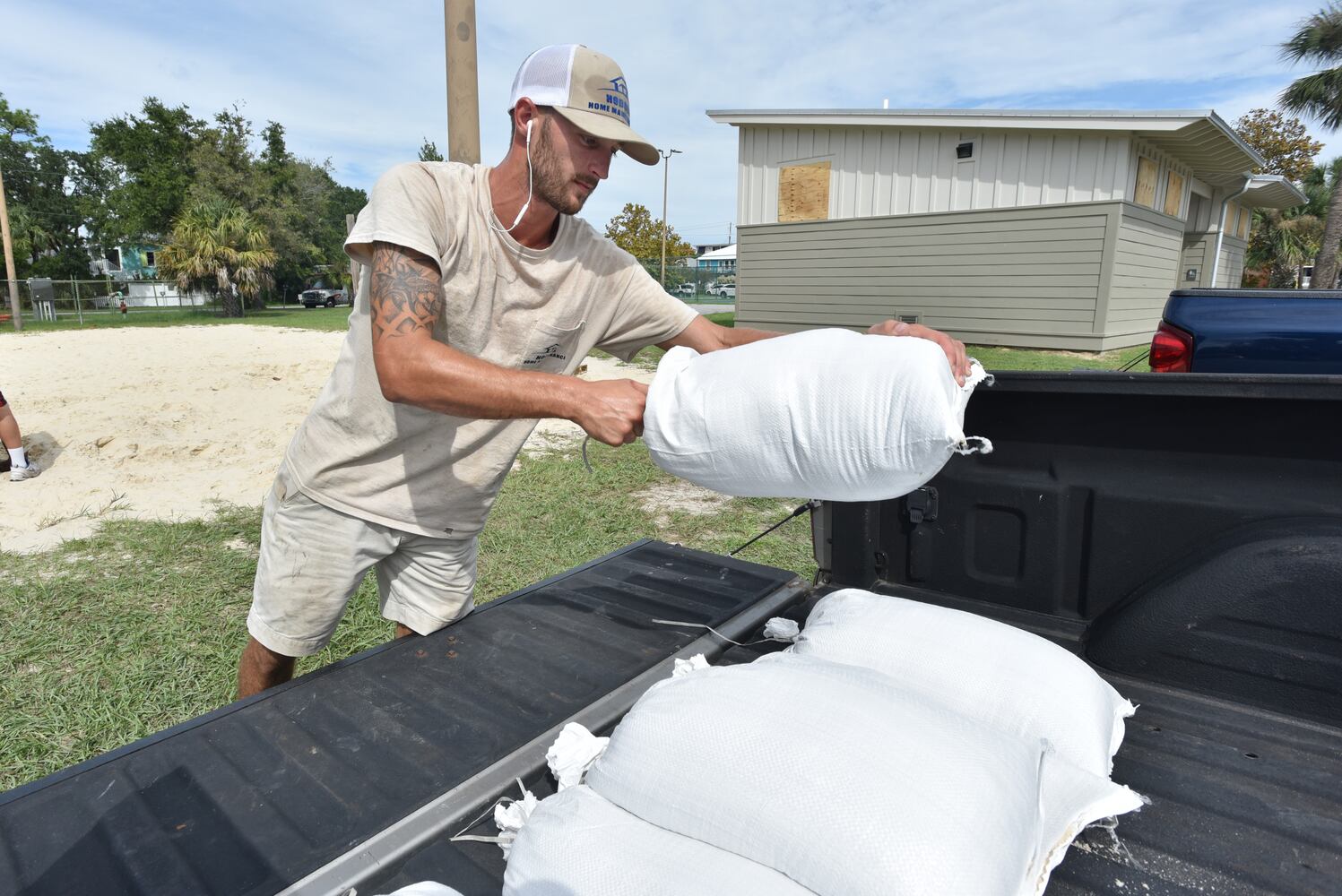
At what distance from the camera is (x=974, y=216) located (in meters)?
13.4

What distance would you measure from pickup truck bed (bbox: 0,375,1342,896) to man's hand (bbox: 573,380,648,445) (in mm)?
669

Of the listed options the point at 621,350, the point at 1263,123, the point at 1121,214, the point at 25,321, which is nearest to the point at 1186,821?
the point at 621,350

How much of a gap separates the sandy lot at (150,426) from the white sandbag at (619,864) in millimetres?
5053

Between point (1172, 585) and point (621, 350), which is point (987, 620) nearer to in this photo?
point (1172, 585)

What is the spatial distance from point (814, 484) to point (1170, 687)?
1.09 metres

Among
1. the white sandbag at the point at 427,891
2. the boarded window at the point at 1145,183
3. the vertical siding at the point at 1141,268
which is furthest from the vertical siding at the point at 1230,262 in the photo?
the white sandbag at the point at 427,891

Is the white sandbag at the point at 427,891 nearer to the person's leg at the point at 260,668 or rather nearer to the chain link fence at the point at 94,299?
the person's leg at the point at 260,668

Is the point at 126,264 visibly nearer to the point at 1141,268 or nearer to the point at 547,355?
the point at 1141,268

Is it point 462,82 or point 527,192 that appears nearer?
point 527,192

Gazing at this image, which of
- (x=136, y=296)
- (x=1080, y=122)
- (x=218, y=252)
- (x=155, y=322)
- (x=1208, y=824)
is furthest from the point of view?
(x=136, y=296)

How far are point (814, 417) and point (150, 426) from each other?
8081mm

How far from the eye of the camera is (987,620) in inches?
68.8

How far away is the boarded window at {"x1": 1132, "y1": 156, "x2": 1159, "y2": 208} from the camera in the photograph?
12875mm

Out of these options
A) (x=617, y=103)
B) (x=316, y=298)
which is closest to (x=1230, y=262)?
(x=617, y=103)
